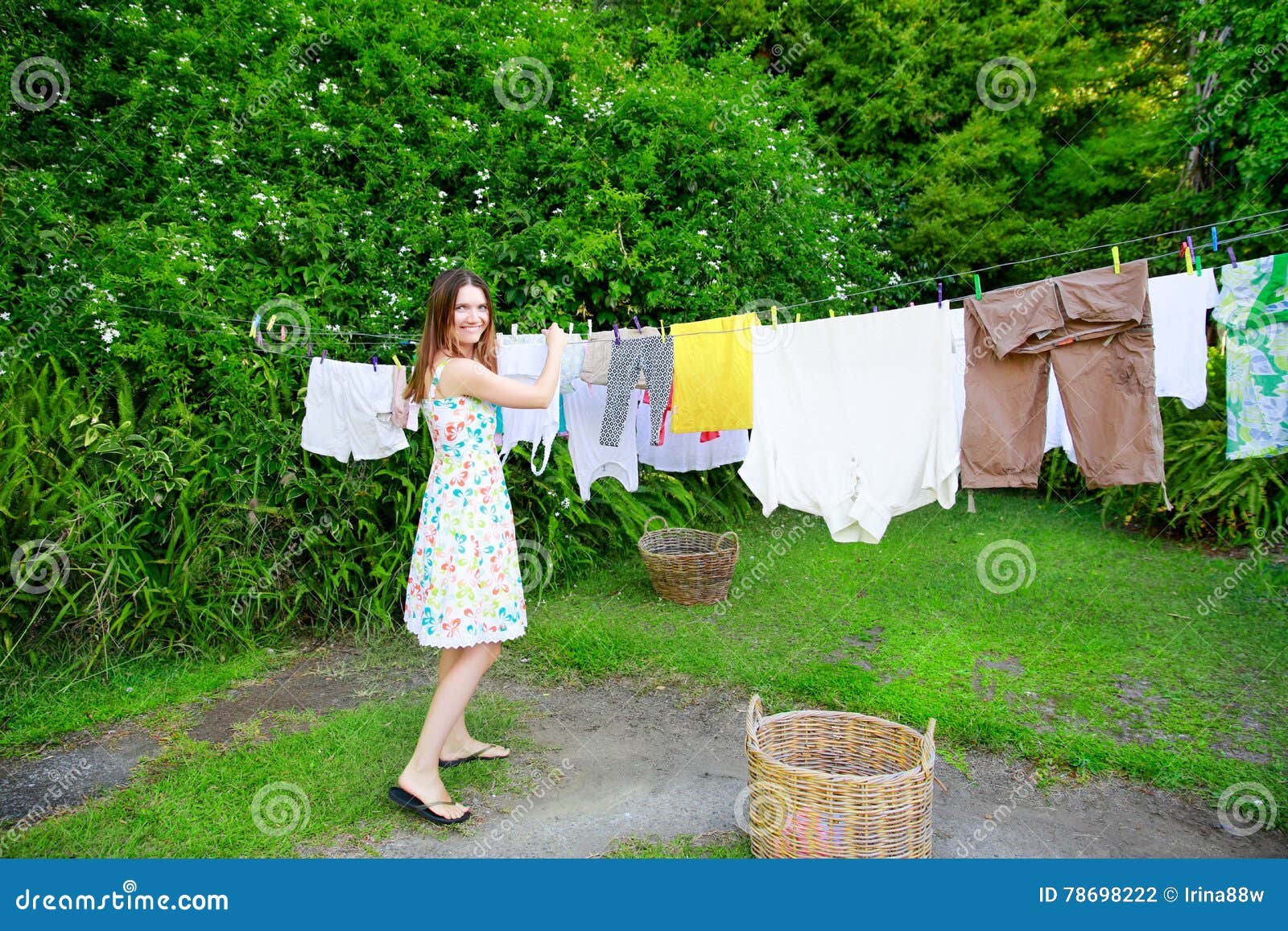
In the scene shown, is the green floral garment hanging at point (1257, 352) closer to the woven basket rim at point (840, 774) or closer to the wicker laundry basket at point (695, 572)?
the woven basket rim at point (840, 774)

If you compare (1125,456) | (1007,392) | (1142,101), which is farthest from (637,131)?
(1142,101)

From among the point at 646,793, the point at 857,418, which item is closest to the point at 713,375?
the point at 857,418

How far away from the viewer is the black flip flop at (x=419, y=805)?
2.96 metres

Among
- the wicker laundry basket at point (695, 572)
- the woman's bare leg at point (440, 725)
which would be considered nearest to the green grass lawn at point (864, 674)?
the wicker laundry basket at point (695, 572)

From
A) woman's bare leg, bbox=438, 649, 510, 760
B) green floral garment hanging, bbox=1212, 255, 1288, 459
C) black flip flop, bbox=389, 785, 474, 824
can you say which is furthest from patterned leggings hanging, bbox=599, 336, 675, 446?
green floral garment hanging, bbox=1212, 255, 1288, 459

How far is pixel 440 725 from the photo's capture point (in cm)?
299

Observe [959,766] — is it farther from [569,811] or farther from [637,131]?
[637,131]

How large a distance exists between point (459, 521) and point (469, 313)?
79 centimetres

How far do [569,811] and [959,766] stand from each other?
169 centimetres

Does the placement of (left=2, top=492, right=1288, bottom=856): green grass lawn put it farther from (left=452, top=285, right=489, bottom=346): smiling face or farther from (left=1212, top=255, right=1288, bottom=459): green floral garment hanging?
(left=452, top=285, right=489, bottom=346): smiling face

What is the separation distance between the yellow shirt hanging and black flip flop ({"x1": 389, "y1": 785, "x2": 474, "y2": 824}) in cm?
209

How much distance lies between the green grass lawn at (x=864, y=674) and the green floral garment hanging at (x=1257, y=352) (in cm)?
135

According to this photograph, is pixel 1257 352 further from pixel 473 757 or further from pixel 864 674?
pixel 473 757

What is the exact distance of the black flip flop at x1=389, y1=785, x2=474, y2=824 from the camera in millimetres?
2965
